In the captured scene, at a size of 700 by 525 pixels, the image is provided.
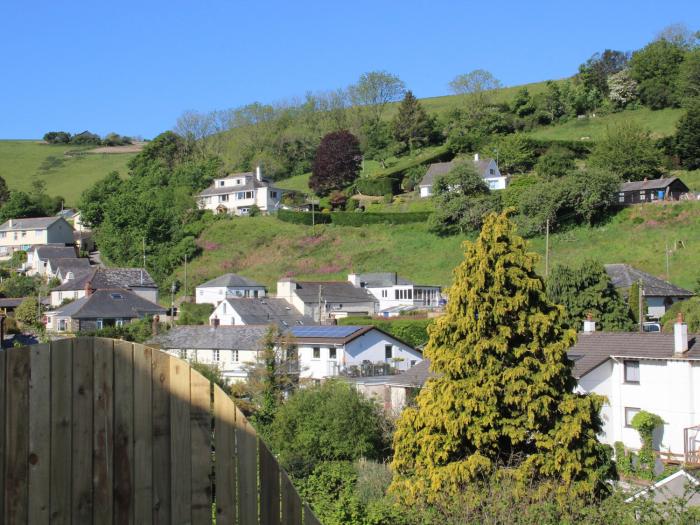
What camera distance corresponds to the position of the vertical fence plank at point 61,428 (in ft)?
12.6

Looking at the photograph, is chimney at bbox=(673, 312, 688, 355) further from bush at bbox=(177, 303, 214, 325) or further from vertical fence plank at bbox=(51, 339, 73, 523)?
bush at bbox=(177, 303, 214, 325)

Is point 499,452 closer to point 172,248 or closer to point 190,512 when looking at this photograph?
point 190,512

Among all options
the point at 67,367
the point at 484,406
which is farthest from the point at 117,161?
the point at 67,367

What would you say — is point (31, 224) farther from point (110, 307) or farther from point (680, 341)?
point (680, 341)

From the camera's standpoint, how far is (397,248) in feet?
221

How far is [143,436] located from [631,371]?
24.4m

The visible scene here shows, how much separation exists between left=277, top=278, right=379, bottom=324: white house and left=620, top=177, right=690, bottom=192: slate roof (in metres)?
22.9

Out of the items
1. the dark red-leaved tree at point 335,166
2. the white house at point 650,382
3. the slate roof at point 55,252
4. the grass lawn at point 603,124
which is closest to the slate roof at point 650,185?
the grass lawn at point 603,124

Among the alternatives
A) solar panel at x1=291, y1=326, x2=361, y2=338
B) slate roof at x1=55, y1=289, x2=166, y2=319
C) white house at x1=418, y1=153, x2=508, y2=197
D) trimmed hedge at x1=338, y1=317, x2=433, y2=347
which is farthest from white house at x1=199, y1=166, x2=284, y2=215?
solar panel at x1=291, y1=326, x2=361, y2=338

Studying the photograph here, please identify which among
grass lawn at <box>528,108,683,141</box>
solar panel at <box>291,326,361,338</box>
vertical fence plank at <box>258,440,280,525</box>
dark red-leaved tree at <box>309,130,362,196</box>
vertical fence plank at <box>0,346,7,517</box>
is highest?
grass lawn at <box>528,108,683,141</box>

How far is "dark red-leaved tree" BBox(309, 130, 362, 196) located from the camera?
86.1m

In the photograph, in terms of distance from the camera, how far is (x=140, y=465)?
12.9 feet

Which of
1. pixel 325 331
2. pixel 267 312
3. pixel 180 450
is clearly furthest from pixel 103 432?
pixel 267 312

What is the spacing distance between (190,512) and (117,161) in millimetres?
128945
